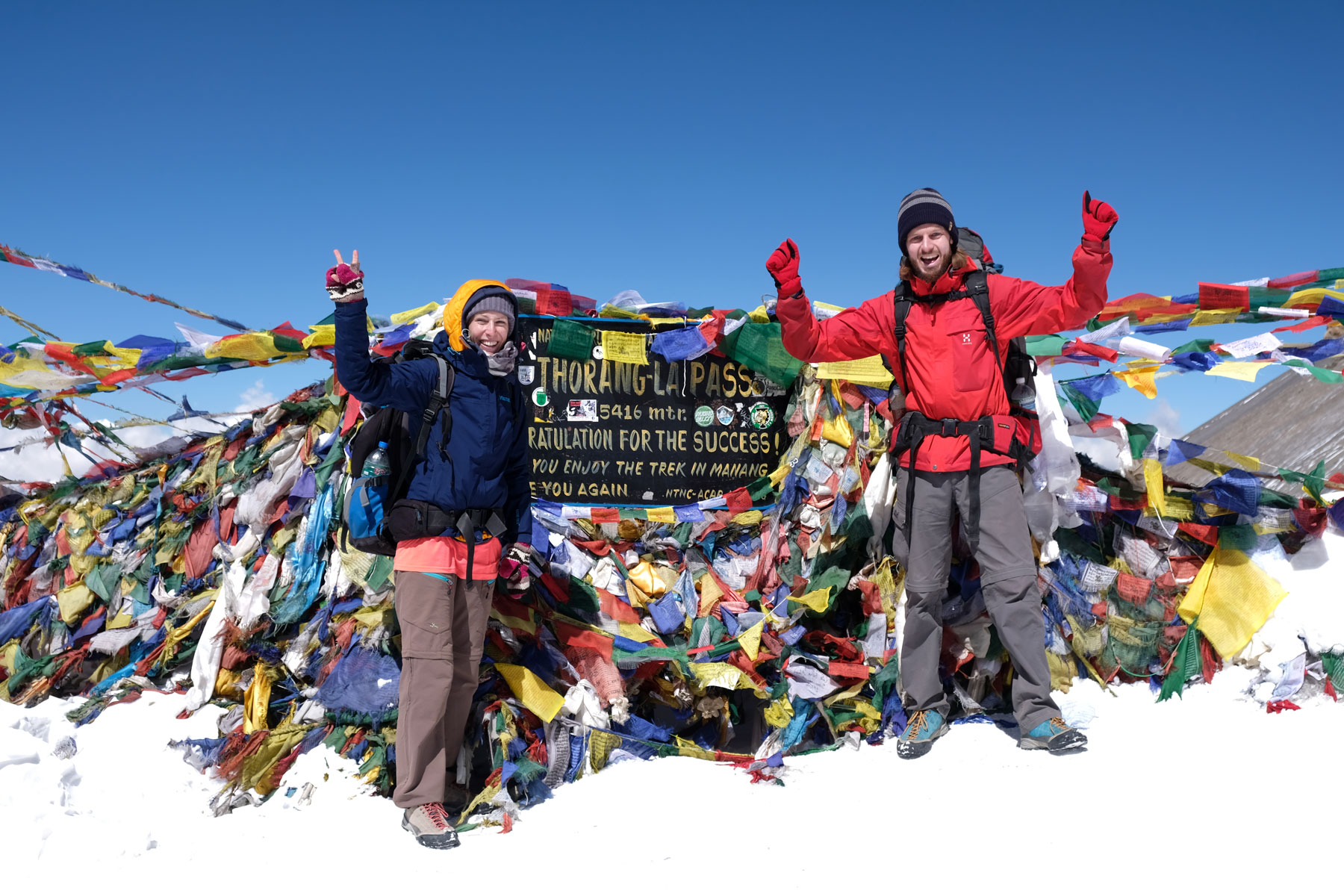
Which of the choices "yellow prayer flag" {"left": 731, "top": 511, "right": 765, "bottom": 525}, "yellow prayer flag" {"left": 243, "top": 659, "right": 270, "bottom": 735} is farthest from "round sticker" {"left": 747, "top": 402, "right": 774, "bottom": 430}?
"yellow prayer flag" {"left": 243, "top": 659, "right": 270, "bottom": 735}

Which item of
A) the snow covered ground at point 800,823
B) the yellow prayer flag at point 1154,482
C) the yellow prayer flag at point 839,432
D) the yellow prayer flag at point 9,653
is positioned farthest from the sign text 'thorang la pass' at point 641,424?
the yellow prayer flag at point 9,653

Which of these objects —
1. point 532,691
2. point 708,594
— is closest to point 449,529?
point 532,691

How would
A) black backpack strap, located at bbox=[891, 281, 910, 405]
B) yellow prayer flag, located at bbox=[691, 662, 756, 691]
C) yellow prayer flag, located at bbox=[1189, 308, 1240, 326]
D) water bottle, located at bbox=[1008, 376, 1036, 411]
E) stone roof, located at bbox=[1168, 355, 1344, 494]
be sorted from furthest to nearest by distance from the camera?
stone roof, located at bbox=[1168, 355, 1344, 494] < yellow prayer flag, located at bbox=[1189, 308, 1240, 326] < yellow prayer flag, located at bbox=[691, 662, 756, 691] < water bottle, located at bbox=[1008, 376, 1036, 411] < black backpack strap, located at bbox=[891, 281, 910, 405]

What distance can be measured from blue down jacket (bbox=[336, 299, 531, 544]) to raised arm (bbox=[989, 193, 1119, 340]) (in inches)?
89.6

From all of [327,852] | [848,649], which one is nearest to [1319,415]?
[848,649]

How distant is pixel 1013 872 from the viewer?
2.86 m

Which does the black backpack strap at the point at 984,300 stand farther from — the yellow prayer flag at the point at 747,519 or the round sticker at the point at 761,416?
the yellow prayer flag at the point at 747,519

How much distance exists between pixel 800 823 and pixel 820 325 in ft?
7.10

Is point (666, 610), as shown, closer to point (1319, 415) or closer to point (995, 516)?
point (995, 516)

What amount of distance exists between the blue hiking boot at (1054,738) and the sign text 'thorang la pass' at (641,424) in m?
2.09

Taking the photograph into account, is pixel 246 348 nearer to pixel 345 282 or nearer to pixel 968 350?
pixel 345 282

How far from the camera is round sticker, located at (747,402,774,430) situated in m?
5.16

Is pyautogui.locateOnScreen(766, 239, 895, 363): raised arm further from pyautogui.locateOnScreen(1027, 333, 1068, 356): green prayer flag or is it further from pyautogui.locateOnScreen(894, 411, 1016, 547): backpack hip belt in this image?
pyautogui.locateOnScreen(1027, 333, 1068, 356): green prayer flag

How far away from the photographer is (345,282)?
3.24 metres
